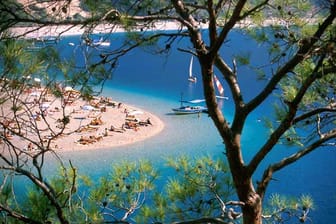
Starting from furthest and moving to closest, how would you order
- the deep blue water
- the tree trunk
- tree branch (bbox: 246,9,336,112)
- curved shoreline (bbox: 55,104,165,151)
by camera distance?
curved shoreline (bbox: 55,104,165,151) < the deep blue water < the tree trunk < tree branch (bbox: 246,9,336,112)

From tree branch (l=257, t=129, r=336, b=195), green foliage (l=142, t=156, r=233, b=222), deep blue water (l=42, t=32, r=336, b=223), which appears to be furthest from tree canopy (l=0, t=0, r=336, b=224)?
green foliage (l=142, t=156, r=233, b=222)

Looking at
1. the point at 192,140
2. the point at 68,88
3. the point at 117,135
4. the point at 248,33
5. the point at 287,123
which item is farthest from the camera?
the point at 117,135

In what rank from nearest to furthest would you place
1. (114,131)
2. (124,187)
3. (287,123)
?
(287,123), (124,187), (114,131)

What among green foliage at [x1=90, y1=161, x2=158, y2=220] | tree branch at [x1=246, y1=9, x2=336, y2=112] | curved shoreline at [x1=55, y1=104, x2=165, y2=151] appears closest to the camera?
tree branch at [x1=246, y1=9, x2=336, y2=112]

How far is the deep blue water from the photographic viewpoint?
7.21 m

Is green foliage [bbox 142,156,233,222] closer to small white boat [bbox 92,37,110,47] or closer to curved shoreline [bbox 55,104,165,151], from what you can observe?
small white boat [bbox 92,37,110,47]

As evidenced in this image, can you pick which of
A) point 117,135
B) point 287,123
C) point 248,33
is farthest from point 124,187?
point 117,135

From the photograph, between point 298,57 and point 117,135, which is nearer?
point 298,57

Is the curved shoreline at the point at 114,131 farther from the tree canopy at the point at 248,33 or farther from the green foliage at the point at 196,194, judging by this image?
the tree canopy at the point at 248,33

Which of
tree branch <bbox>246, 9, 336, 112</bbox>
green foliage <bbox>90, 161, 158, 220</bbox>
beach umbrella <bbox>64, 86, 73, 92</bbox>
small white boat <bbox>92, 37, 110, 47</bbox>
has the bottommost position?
green foliage <bbox>90, 161, 158, 220</bbox>

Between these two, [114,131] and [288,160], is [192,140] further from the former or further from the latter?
[288,160]

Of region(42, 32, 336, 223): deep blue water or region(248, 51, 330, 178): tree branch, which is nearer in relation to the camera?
region(248, 51, 330, 178): tree branch

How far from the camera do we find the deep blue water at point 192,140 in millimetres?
7211

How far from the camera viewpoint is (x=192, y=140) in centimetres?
1162
